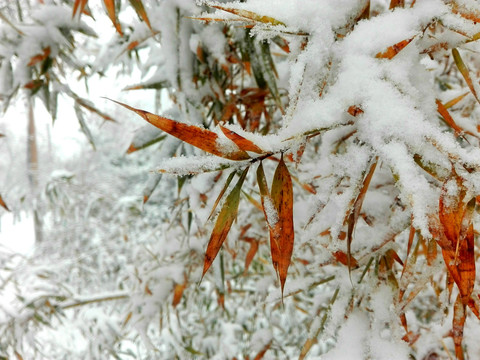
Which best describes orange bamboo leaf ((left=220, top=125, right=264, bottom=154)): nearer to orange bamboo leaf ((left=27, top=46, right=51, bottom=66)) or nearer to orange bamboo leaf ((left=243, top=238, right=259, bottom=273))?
orange bamboo leaf ((left=243, top=238, right=259, bottom=273))

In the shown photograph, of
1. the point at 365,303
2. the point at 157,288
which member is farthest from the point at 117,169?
the point at 365,303

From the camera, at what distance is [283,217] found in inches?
14.6

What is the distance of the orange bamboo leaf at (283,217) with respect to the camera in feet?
1.21

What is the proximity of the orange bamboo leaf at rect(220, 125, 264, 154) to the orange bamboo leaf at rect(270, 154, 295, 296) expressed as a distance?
0.09 feet

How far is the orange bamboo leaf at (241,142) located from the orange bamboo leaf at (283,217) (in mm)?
27

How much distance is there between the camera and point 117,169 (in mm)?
5340

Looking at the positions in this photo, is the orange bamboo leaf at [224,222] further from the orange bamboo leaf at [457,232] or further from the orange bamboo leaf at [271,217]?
the orange bamboo leaf at [457,232]

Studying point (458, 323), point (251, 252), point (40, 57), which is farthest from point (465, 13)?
point (40, 57)

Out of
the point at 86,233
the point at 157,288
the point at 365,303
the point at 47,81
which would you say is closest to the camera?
the point at 365,303

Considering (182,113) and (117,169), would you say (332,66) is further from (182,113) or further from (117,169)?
(117,169)

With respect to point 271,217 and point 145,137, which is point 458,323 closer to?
point 271,217

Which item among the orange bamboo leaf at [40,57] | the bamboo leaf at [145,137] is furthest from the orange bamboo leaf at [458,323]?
the orange bamboo leaf at [40,57]

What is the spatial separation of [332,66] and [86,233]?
3.29m

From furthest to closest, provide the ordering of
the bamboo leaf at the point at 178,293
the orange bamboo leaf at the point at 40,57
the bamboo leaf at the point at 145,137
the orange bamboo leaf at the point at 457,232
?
1. the bamboo leaf at the point at 178,293
2. the orange bamboo leaf at the point at 40,57
3. the bamboo leaf at the point at 145,137
4. the orange bamboo leaf at the point at 457,232
